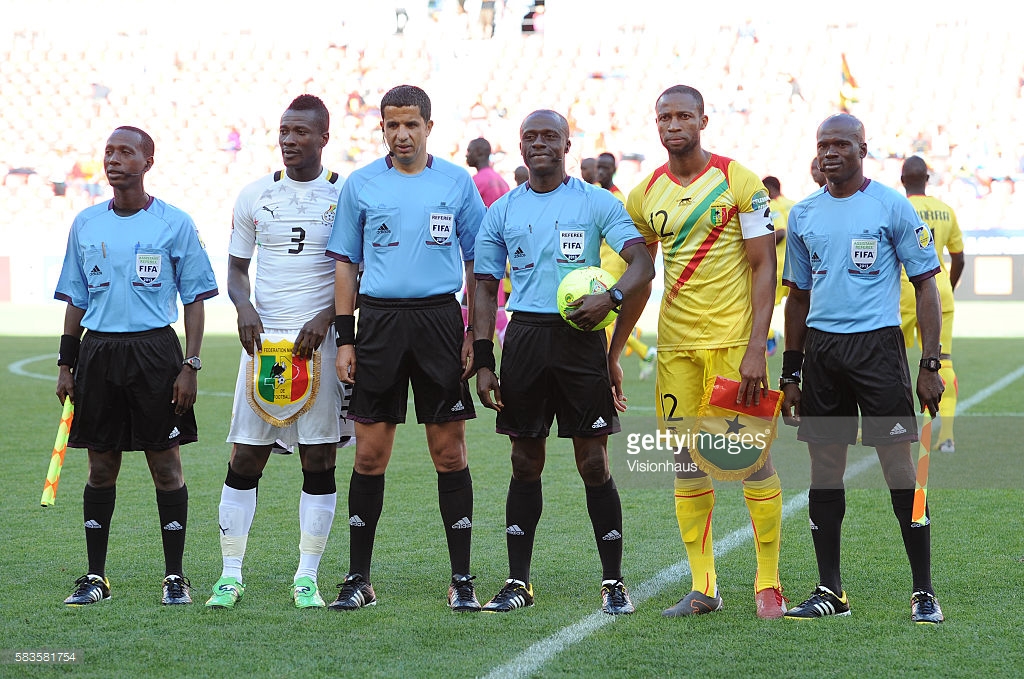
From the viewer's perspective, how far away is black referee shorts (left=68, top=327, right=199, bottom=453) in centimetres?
519

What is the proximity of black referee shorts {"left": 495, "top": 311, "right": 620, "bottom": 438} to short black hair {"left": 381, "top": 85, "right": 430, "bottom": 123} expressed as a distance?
93cm

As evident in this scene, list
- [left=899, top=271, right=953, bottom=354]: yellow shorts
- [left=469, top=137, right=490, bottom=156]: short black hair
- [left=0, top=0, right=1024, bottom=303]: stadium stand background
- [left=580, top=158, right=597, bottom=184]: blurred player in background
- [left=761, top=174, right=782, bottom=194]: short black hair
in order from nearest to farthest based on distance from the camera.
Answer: [left=899, top=271, right=953, bottom=354]: yellow shorts, [left=761, top=174, right=782, bottom=194]: short black hair, [left=580, top=158, right=597, bottom=184]: blurred player in background, [left=469, top=137, right=490, bottom=156]: short black hair, [left=0, top=0, right=1024, bottom=303]: stadium stand background

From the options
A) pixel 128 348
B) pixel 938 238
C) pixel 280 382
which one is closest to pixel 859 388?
pixel 280 382

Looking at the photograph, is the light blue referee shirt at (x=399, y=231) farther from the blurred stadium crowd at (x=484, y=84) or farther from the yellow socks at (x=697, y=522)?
the blurred stadium crowd at (x=484, y=84)

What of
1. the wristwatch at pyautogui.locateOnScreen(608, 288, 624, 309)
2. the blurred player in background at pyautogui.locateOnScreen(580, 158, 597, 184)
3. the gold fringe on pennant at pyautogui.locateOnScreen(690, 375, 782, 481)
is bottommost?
the gold fringe on pennant at pyautogui.locateOnScreen(690, 375, 782, 481)

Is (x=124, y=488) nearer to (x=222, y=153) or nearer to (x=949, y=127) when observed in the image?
(x=222, y=153)

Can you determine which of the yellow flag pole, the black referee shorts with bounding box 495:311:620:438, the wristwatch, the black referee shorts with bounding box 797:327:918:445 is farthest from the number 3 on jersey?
the black referee shorts with bounding box 797:327:918:445

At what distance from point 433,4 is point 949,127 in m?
13.1

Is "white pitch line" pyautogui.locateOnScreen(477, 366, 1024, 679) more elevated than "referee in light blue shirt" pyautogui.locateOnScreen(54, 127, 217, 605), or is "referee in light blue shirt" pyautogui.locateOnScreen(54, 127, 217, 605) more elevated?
"referee in light blue shirt" pyautogui.locateOnScreen(54, 127, 217, 605)

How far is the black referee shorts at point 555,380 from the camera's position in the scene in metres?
5.01

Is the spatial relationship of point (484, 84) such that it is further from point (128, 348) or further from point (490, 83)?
point (128, 348)

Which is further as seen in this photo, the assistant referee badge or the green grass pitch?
the assistant referee badge

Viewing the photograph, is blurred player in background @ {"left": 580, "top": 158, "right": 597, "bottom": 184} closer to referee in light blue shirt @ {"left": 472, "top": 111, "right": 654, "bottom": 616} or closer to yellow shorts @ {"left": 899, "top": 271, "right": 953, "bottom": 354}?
yellow shorts @ {"left": 899, "top": 271, "right": 953, "bottom": 354}

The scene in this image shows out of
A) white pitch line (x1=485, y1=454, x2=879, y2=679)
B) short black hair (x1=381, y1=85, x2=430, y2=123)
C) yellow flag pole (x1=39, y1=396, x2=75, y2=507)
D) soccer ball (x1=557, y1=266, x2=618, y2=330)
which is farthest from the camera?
yellow flag pole (x1=39, y1=396, x2=75, y2=507)
